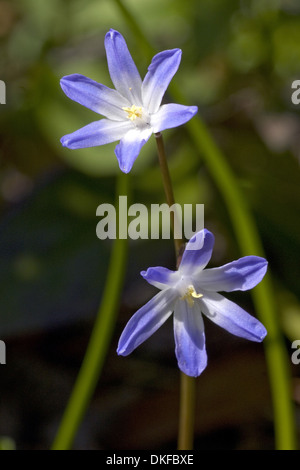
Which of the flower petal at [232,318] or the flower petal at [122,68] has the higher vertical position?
the flower petal at [122,68]

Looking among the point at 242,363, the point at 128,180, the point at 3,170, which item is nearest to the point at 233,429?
the point at 242,363

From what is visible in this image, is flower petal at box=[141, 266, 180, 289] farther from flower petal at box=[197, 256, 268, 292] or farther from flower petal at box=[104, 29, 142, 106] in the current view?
flower petal at box=[104, 29, 142, 106]

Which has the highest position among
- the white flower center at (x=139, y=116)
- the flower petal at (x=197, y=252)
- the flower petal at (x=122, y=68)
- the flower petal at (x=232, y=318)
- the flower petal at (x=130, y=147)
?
the flower petal at (x=122, y=68)

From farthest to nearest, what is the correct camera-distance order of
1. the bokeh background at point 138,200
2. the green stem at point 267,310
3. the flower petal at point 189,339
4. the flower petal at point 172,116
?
1. the bokeh background at point 138,200
2. the green stem at point 267,310
3. the flower petal at point 189,339
4. the flower petal at point 172,116

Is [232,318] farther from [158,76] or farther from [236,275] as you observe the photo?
[158,76]

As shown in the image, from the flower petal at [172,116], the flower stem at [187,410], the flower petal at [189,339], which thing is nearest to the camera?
the flower petal at [172,116]

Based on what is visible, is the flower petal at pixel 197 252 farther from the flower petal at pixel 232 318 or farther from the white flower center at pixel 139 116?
the white flower center at pixel 139 116

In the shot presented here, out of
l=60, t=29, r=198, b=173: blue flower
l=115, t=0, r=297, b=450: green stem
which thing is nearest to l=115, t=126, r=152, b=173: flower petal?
l=60, t=29, r=198, b=173: blue flower

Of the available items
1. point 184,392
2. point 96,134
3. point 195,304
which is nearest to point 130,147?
point 96,134

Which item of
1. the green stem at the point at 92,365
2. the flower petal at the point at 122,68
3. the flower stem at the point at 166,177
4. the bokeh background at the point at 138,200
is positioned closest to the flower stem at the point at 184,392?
the flower stem at the point at 166,177
